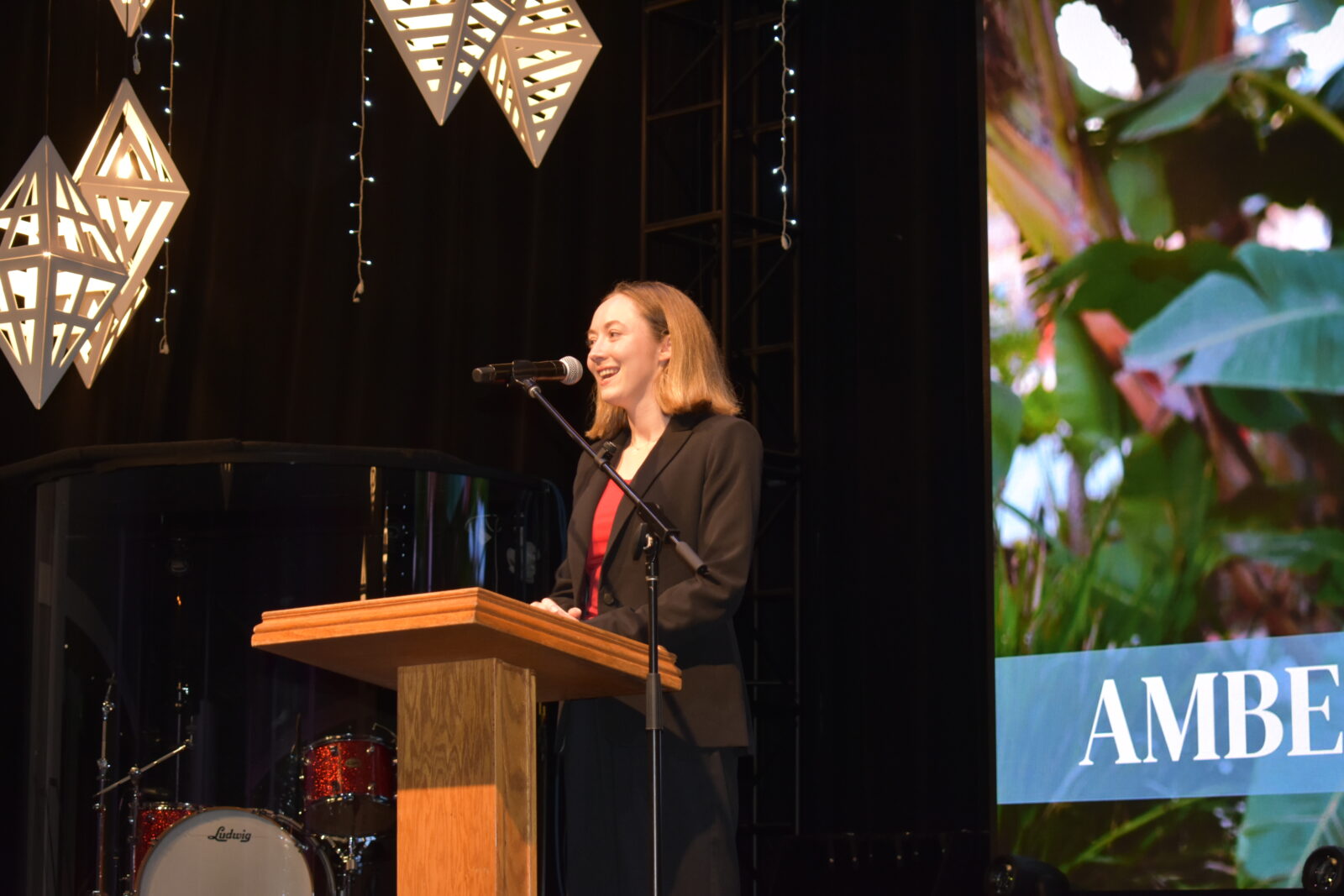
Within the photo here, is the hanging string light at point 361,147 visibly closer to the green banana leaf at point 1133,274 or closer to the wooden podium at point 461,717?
the green banana leaf at point 1133,274

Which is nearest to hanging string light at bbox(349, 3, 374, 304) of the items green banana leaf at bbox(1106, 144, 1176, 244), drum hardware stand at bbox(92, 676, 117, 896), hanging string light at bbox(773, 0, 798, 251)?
hanging string light at bbox(773, 0, 798, 251)

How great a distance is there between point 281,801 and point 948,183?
3.14 metres

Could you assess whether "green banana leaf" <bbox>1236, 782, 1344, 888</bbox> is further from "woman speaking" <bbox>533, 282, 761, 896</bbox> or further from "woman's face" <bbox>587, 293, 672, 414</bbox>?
"woman's face" <bbox>587, 293, 672, 414</bbox>

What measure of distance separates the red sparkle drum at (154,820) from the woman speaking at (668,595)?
1.83m

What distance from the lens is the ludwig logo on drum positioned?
164 inches

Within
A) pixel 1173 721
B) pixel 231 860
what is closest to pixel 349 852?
pixel 231 860

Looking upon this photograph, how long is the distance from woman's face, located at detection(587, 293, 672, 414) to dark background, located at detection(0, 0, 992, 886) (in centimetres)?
282

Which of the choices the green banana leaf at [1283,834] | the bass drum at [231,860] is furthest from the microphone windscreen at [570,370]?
the green banana leaf at [1283,834]

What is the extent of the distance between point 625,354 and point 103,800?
7.37 ft

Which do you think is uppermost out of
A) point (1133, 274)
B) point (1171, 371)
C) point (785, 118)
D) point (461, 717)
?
point (785, 118)

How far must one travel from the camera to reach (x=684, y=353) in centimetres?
287

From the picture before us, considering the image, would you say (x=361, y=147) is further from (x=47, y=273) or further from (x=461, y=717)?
(x=461, y=717)

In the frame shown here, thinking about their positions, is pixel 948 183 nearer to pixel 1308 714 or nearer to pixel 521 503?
pixel 521 503

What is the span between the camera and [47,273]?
367cm
